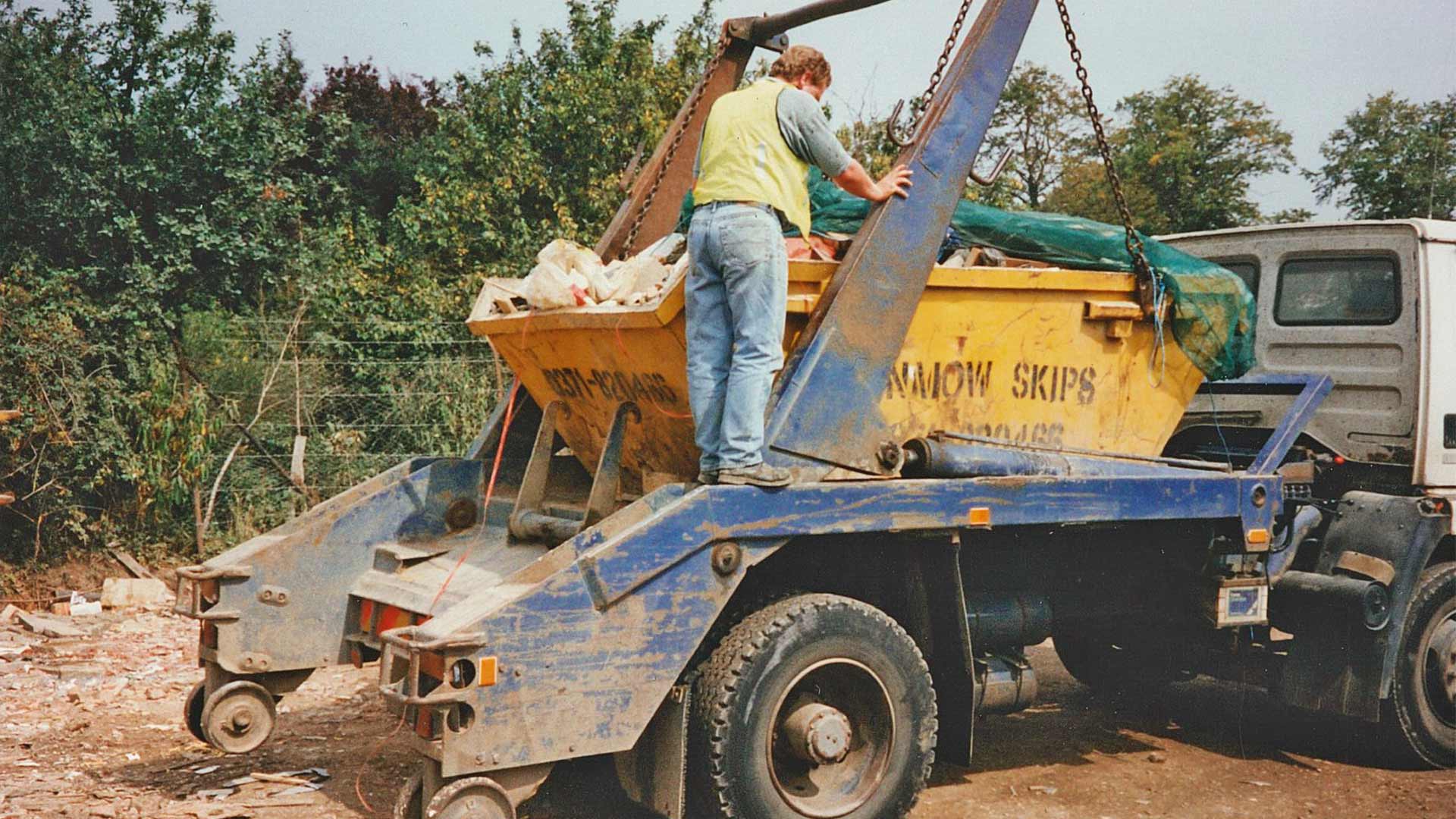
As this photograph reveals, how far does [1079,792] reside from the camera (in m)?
5.77

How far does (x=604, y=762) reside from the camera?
5332mm

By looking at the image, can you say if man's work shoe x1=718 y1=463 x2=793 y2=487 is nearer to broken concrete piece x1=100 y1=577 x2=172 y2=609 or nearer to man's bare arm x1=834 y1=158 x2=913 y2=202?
man's bare arm x1=834 y1=158 x2=913 y2=202

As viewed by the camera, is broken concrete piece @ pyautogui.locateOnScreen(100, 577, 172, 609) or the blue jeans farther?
broken concrete piece @ pyautogui.locateOnScreen(100, 577, 172, 609)

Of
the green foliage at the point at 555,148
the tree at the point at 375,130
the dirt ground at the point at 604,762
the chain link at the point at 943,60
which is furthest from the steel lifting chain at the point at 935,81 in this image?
the tree at the point at 375,130

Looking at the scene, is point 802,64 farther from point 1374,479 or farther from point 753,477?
point 1374,479

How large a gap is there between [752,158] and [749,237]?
0.34 metres

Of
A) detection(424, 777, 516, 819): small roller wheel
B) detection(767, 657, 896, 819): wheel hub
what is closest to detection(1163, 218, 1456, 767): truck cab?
detection(767, 657, 896, 819): wheel hub

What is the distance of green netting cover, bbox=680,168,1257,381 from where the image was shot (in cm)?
556

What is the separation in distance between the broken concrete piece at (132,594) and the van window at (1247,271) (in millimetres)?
7719

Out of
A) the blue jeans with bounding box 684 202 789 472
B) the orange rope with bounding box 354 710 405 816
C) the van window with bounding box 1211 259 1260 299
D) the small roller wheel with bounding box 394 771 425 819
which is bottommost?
the orange rope with bounding box 354 710 405 816

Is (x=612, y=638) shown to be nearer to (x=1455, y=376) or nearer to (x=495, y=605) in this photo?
(x=495, y=605)

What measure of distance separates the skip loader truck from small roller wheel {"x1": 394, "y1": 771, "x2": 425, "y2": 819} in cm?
2

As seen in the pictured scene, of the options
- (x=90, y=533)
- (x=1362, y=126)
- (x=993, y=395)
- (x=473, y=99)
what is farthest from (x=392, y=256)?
(x=1362, y=126)

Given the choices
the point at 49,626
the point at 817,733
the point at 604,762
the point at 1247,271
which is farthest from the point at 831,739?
the point at 49,626
